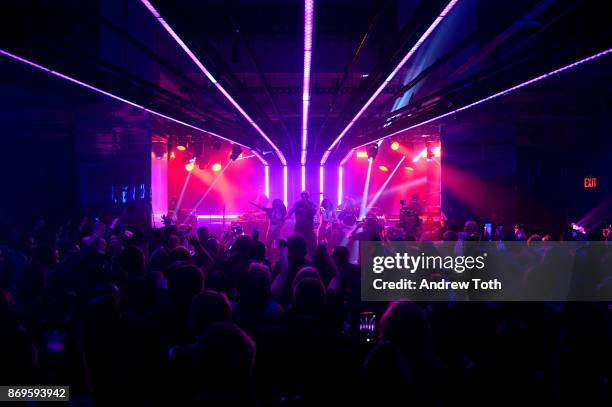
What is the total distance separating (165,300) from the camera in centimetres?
318

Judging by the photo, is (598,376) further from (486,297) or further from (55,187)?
(55,187)

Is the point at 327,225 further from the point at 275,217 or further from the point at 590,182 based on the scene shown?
the point at 590,182

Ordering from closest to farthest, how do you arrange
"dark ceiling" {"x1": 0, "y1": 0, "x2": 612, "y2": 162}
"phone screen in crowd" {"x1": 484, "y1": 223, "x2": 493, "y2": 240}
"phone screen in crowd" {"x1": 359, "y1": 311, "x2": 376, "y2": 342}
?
"phone screen in crowd" {"x1": 359, "y1": 311, "x2": 376, "y2": 342} → "dark ceiling" {"x1": 0, "y1": 0, "x2": 612, "y2": 162} → "phone screen in crowd" {"x1": 484, "y1": 223, "x2": 493, "y2": 240}

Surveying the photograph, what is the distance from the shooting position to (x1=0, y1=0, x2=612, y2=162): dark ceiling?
3.96 meters

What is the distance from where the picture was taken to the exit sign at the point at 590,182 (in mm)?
12664

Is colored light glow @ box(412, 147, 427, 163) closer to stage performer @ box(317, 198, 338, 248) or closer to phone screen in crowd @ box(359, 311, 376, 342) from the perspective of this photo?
stage performer @ box(317, 198, 338, 248)

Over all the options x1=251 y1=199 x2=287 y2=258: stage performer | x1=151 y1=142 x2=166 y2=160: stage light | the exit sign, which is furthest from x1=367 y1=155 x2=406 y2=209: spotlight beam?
x1=251 y1=199 x2=287 y2=258: stage performer

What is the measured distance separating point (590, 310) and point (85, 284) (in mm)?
3884

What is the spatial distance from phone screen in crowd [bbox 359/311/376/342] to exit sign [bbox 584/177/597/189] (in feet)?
38.4

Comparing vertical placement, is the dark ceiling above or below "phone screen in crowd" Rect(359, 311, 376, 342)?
above

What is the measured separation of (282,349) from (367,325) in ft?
3.51

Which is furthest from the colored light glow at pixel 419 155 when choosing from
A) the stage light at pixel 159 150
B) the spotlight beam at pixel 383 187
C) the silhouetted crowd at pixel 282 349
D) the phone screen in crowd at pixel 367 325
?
the phone screen in crowd at pixel 367 325

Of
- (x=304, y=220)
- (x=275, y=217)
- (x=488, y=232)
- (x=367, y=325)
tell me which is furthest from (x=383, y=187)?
(x=367, y=325)

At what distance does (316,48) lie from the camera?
36.2 ft
